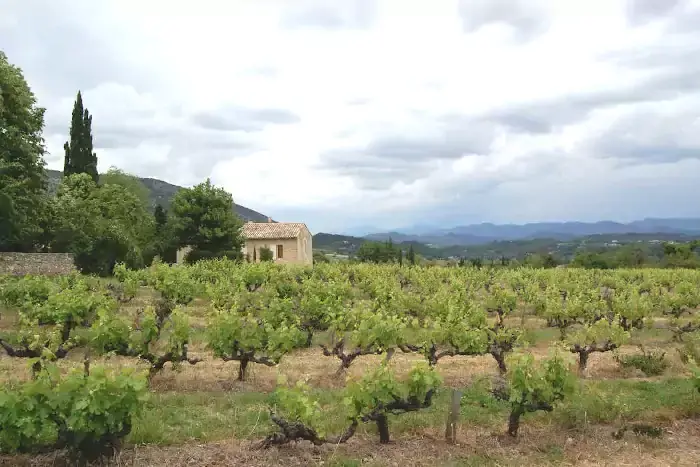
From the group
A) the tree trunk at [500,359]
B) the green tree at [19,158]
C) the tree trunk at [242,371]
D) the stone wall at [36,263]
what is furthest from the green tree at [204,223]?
the tree trunk at [500,359]

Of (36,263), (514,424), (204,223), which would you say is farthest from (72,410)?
(204,223)

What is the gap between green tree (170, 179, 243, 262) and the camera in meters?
40.6

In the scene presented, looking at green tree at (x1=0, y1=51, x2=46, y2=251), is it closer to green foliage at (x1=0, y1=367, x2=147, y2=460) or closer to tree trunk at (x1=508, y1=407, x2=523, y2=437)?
green foliage at (x1=0, y1=367, x2=147, y2=460)

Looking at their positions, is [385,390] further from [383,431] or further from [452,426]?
[452,426]

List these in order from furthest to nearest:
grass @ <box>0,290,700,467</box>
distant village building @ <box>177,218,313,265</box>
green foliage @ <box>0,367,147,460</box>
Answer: distant village building @ <box>177,218,313,265</box>, grass @ <box>0,290,700,467</box>, green foliage @ <box>0,367,147,460</box>

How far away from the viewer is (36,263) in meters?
29.0

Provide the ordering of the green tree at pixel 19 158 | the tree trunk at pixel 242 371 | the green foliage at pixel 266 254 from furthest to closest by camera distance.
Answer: the green foliage at pixel 266 254 → the green tree at pixel 19 158 → the tree trunk at pixel 242 371

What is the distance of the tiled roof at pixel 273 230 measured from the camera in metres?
51.4

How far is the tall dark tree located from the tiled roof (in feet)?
45.8

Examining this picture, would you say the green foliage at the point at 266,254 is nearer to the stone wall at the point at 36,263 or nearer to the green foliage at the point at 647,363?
the stone wall at the point at 36,263

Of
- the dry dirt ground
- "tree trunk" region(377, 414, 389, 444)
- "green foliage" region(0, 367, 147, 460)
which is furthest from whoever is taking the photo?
"tree trunk" region(377, 414, 389, 444)

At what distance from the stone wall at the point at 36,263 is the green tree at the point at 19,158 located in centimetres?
106

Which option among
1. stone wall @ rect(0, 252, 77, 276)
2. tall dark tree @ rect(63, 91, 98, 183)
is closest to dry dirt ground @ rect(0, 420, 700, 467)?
stone wall @ rect(0, 252, 77, 276)

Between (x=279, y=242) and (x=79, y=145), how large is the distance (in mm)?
17817
